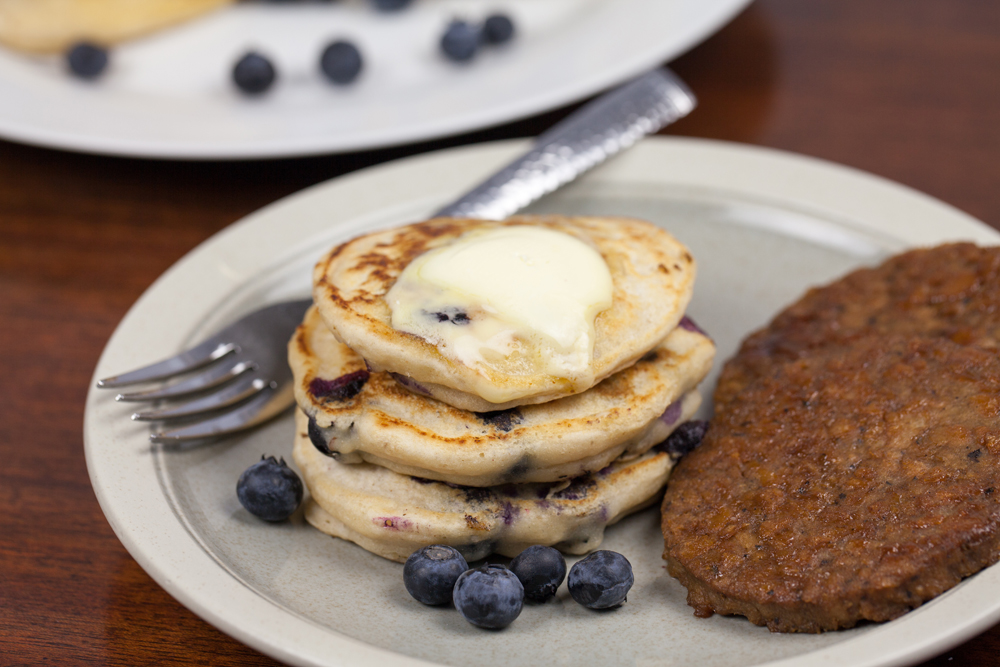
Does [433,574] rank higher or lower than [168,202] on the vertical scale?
higher

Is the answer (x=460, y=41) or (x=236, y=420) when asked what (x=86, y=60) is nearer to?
(x=460, y=41)

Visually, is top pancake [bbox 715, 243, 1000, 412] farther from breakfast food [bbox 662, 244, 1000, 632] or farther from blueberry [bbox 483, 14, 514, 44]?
blueberry [bbox 483, 14, 514, 44]

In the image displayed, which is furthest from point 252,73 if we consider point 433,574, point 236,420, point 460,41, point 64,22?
point 433,574

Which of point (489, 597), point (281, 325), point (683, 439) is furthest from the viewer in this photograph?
point (281, 325)

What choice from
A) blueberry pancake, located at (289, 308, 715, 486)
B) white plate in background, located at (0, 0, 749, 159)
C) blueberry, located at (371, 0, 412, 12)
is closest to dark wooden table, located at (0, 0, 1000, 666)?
white plate in background, located at (0, 0, 749, 159)

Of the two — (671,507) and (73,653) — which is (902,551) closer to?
(671,507)

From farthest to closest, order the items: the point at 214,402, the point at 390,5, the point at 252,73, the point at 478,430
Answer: the point at 390,5 < the point at 252,73 < the point at 214,402 < the point at 478,430

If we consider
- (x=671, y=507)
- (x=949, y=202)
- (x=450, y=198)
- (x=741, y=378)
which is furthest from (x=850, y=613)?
(x=949, y=202)
